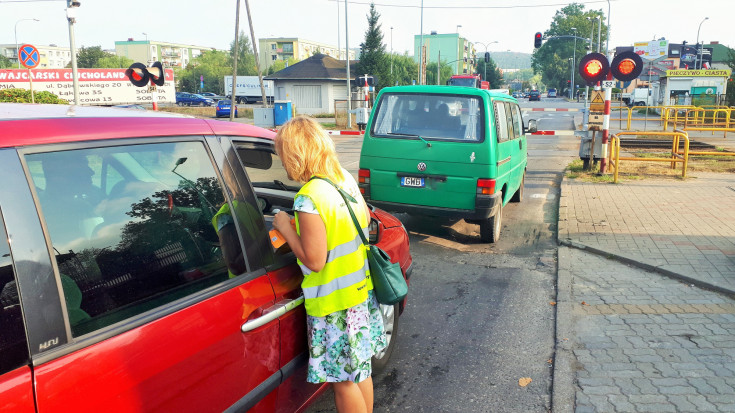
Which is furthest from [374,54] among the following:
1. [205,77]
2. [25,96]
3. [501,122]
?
[205,77]

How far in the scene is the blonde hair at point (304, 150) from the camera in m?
2.57

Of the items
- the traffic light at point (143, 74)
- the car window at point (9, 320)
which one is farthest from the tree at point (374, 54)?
the car window at point (9, 320)

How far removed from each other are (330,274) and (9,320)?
4.27ft

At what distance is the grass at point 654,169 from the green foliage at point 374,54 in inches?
1579

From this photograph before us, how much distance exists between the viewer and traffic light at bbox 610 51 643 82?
11031 millimetres

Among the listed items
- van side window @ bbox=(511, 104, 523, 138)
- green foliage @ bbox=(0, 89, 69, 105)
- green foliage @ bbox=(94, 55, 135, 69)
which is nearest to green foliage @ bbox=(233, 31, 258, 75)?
green foliage @ bbox=(94, 55, 135, 69)

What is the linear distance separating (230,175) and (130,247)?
60 cm

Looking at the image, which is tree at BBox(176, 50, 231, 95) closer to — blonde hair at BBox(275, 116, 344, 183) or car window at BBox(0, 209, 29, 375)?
blonde hair at BBox(275, 116, 344, 183)

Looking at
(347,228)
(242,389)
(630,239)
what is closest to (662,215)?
(630,239)

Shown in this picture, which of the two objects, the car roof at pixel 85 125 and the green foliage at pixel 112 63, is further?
the green foliage at pixel 112 63

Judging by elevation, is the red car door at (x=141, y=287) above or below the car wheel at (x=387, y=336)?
above

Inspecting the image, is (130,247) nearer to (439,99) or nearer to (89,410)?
(89,410)

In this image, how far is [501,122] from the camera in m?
7.34

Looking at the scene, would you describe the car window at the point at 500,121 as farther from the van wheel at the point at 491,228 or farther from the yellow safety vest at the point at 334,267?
the yellow safety vest at the point at 334,267
